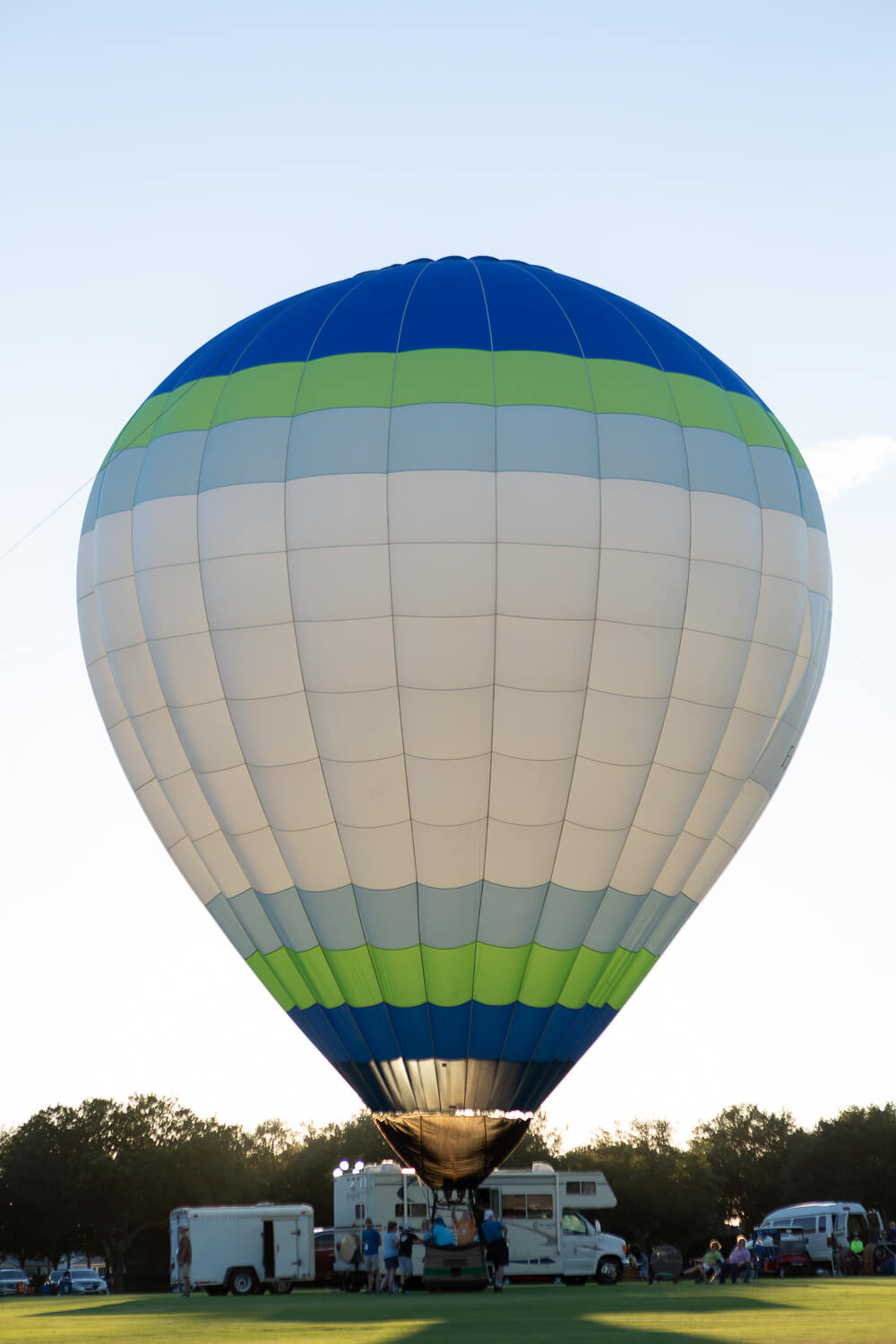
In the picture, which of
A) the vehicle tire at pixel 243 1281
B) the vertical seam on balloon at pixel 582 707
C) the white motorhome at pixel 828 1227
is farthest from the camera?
the white motorhome at pixel 828 1227

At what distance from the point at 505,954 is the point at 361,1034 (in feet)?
6.23

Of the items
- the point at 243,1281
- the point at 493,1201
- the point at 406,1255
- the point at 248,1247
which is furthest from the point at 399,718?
the point at 243,1281

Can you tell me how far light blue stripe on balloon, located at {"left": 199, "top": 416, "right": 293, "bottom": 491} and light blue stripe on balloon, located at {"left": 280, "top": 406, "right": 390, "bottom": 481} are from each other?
145mm

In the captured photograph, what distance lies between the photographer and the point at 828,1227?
3244 cm

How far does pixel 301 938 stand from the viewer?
19.0 metres

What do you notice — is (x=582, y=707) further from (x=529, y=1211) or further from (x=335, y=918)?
(x=529, y=1211)

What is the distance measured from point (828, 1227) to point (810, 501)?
17.7m

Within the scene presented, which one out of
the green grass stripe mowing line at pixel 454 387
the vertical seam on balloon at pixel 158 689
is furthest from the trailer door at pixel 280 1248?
the green grass stripe mowing line at pixel 454 387

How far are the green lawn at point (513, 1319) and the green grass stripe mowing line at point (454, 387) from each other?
948cm

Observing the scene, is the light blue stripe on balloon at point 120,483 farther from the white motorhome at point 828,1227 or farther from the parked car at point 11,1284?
the parked car at point 11,1284

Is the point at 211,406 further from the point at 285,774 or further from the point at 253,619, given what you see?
the point at 285,774

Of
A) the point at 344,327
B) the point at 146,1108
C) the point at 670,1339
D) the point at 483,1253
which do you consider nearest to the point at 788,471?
the point at 344,327

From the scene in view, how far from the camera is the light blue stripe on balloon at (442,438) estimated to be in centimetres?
1803

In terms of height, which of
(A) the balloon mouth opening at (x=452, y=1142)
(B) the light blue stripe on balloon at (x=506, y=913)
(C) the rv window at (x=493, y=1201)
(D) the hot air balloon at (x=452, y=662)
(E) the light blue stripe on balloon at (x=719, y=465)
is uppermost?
(E) the light blue stripe on balloon at (x=719, y=465)
